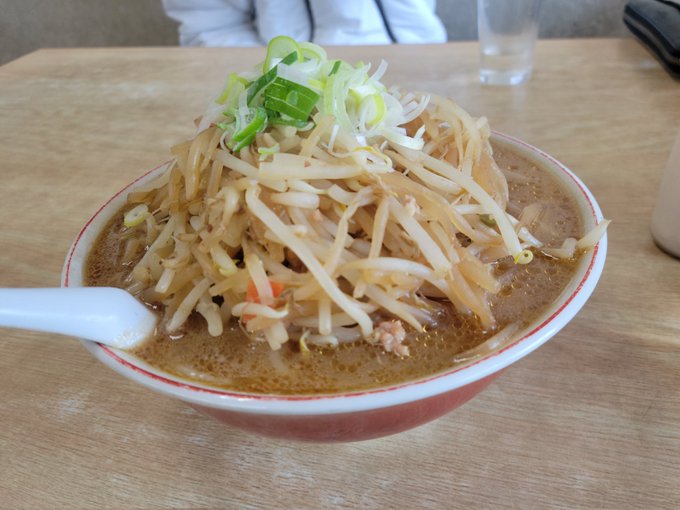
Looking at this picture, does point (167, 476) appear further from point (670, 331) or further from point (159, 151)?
point (159, 151)

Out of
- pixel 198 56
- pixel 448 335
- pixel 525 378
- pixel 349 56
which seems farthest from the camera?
pixel 198 56

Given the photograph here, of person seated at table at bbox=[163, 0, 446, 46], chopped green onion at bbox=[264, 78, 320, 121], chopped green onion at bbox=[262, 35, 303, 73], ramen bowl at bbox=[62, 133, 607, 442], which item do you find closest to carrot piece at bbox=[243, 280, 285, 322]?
ramen bowl at bbox=[62, 133, 607, 442]

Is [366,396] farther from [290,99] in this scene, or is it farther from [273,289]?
[290,99]

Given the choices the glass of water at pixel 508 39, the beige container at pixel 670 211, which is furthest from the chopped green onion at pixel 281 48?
the glass of water at pixel 508 39

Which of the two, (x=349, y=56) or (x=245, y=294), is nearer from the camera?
(x=245, y=294)

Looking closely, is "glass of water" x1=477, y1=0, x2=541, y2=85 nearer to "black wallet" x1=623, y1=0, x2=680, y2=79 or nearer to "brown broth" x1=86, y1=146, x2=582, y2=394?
"black wallet" x1=623, y1=0, x2=680, y2=79

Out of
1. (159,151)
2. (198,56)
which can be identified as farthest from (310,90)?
(198,56)
